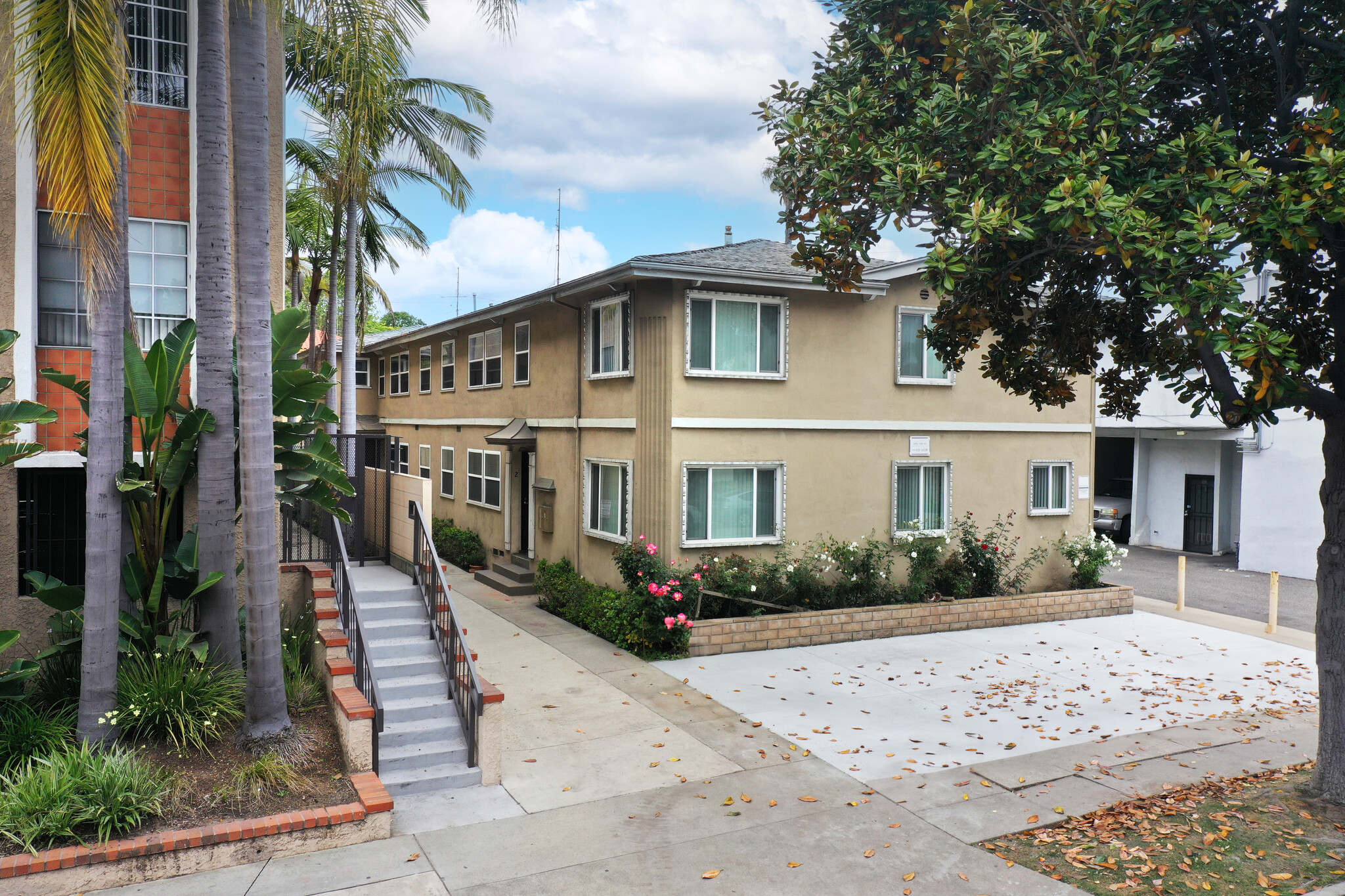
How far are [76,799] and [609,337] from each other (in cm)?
1093

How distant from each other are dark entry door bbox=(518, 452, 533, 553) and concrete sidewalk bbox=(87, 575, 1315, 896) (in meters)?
8.41

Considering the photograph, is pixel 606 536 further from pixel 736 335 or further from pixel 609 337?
pixel 736 335

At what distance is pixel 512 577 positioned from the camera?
1855 centimetres

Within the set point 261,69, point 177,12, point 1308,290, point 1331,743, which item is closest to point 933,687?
point 1331,743

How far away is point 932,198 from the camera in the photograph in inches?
346

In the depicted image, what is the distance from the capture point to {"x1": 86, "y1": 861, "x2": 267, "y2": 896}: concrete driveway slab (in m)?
6.45

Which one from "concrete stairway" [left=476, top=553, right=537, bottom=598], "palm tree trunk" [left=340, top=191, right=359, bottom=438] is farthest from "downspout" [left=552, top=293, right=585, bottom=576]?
"palm tree trunk" [left=340, top=191, right=359, bottom=438]

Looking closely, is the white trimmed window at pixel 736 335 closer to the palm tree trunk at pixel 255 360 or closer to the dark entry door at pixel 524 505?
the dark entry door at pixel 524 505

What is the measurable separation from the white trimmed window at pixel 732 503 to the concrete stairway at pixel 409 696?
511 cm

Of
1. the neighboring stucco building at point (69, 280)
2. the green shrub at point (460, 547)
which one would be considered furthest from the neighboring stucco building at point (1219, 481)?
the neighboring stucco building at point (69, 280)

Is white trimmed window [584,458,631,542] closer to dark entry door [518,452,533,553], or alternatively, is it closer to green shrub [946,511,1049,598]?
dark entry door [518,452,533,553]

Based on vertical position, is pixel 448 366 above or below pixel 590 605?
above

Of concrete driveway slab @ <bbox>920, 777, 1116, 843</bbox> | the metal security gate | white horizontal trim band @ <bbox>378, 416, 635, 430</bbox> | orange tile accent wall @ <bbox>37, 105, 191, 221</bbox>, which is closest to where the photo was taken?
concrete driveway slab @ <bbox>920, 777, 1116, 843</bbox>

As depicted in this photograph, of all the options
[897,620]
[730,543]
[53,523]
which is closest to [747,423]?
[730,543]
